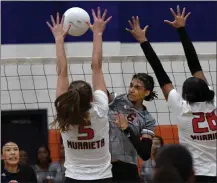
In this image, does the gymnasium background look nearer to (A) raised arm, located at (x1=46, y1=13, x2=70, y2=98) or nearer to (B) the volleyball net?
(B) the volleyball net

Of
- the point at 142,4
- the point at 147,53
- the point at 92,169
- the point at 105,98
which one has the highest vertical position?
the point at 142,4

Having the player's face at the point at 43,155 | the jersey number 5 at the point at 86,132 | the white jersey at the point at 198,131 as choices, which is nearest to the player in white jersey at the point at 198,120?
the white jersey at the point at 198,131

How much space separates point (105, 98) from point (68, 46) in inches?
242

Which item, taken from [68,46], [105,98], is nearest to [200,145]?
[105,98]

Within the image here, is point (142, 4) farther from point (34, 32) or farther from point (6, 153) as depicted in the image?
point (6, 153)

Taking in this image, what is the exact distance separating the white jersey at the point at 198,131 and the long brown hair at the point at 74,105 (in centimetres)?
67

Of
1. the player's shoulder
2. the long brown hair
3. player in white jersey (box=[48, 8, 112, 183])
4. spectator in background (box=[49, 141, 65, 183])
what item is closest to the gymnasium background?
spectator in background (box=[49, 141, 65, 183])

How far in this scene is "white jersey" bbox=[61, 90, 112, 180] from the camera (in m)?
5.00

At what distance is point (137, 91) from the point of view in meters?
5.81

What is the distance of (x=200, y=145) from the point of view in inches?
203

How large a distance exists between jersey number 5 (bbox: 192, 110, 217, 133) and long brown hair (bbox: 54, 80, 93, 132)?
796 millimetres

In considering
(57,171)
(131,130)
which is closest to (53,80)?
(57,171)

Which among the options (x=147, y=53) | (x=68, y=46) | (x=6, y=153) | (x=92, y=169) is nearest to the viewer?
(x=92, y=169)

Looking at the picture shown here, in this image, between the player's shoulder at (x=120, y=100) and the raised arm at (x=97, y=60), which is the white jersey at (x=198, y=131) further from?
the player's shoulder at (x=120, y=100)
